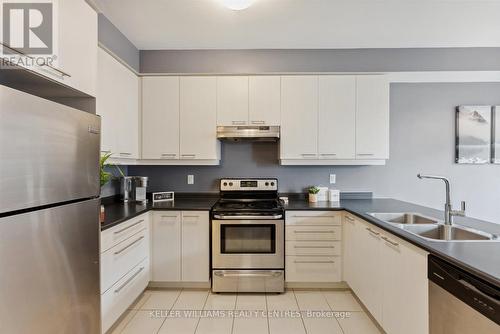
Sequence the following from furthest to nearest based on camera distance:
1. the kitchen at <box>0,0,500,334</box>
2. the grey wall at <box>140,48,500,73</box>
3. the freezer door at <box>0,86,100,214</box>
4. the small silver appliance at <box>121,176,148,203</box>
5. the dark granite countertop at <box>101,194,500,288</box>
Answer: the grey wall at <box>140,48,500,73</box> → the small silver appliance at <box>121,176,148,203</box> → the kitchen at <box>0,0,500,334</box> → the dark granite countertop at <box>101,194,500,288</box> → the freezer door at <box>0,86,100,214</box>

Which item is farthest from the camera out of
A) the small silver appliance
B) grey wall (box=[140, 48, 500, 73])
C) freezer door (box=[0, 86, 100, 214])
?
grey wall (box=[140, 48, 500, 73])

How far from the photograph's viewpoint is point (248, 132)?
2.96m

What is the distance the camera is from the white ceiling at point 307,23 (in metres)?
2.28

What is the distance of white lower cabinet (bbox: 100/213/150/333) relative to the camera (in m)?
1.94

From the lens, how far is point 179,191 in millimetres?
3369

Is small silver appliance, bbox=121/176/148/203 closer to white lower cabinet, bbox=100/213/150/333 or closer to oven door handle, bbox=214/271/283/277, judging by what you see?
white lower cabinet, bbox=100/213/150/333

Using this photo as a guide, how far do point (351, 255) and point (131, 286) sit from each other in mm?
2038

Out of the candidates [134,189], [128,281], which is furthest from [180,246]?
[134,189]

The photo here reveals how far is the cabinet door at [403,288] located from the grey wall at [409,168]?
5.04 ft

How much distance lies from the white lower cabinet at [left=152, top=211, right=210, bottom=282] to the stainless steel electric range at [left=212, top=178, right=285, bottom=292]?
4.8 inches

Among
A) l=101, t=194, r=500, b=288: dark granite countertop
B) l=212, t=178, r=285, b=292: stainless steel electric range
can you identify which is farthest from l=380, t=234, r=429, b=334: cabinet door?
l=212, t=178, r=285, b=292: stainless steel electric range

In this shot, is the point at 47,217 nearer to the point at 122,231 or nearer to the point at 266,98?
the point at 122,231

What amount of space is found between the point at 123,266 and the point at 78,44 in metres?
1.66

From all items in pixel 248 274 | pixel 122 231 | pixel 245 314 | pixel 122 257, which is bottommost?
pixel 245 314
